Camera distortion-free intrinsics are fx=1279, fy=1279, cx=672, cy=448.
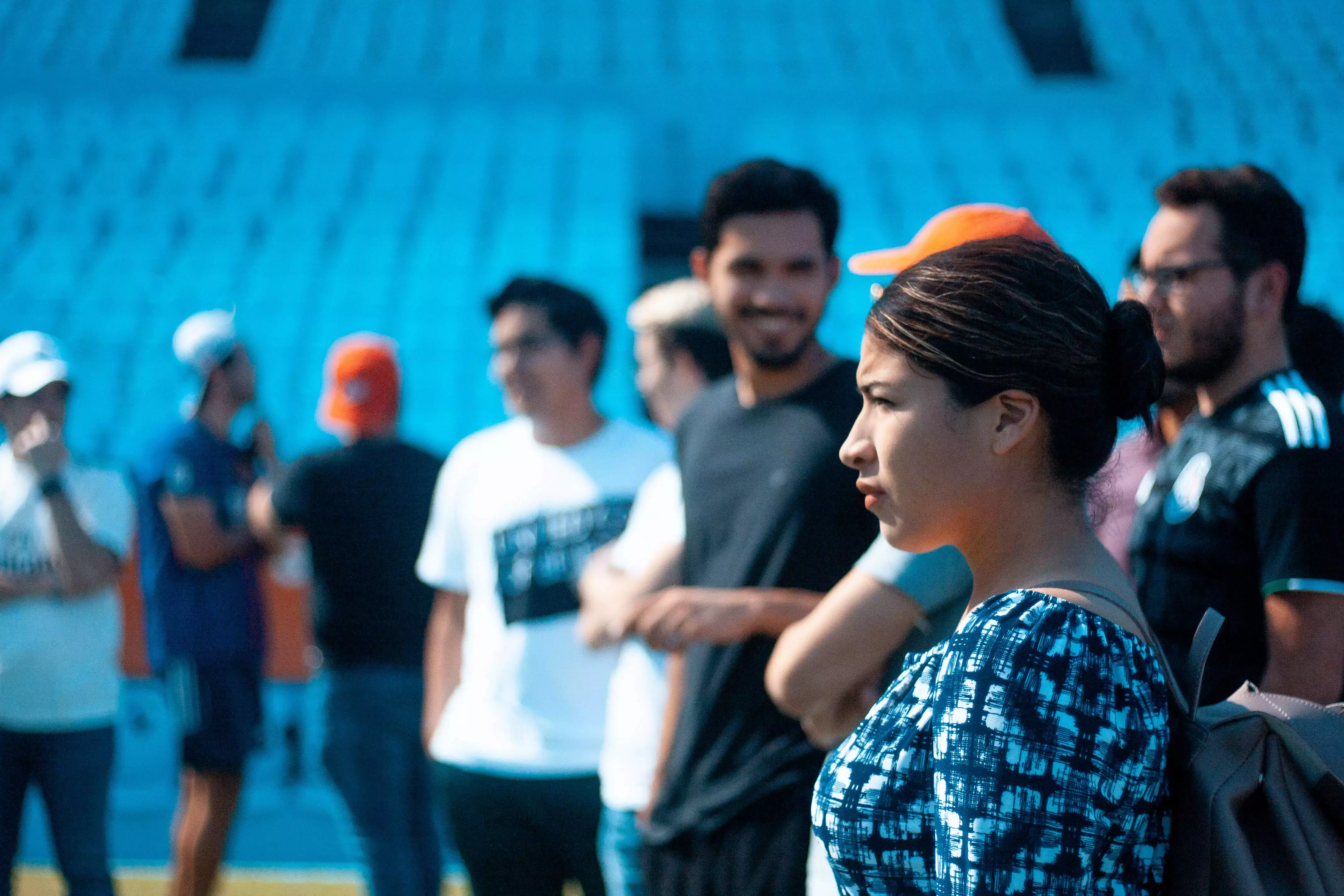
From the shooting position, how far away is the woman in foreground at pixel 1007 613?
958mm

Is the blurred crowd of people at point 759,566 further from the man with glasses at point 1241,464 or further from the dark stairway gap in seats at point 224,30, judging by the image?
the dark stairway gap in seats at point 224,30

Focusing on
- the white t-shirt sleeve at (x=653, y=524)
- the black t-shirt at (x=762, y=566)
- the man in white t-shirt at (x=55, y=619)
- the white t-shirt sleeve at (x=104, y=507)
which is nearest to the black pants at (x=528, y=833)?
the white t-shirt sleeve at (x=653, y=524)

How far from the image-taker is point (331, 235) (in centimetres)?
1013

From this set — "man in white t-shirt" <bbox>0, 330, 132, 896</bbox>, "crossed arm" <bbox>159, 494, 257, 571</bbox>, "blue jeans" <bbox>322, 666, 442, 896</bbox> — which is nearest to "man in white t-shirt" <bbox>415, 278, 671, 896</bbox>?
"blue jeans" <bbox>322, 666, 442, 896</bbox>

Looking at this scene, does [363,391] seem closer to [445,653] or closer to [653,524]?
[445,653]

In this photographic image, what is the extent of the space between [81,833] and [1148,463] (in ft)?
8.82

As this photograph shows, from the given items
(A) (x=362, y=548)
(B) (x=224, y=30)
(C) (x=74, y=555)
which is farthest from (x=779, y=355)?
(B) (x=224, y=30)

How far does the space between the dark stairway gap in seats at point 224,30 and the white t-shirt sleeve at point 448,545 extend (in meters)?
10.4

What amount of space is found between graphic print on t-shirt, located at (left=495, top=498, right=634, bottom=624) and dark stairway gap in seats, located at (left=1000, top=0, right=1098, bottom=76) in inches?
412

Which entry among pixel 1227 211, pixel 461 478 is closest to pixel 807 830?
pixel 1227 211

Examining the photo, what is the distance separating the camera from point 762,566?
6.47 ft

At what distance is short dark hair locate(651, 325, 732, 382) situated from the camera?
299 centimetres

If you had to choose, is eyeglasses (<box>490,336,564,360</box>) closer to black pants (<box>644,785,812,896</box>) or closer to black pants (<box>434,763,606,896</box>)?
black pants (<box>434,763,606,896</box>)

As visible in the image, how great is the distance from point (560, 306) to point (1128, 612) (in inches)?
84.3
